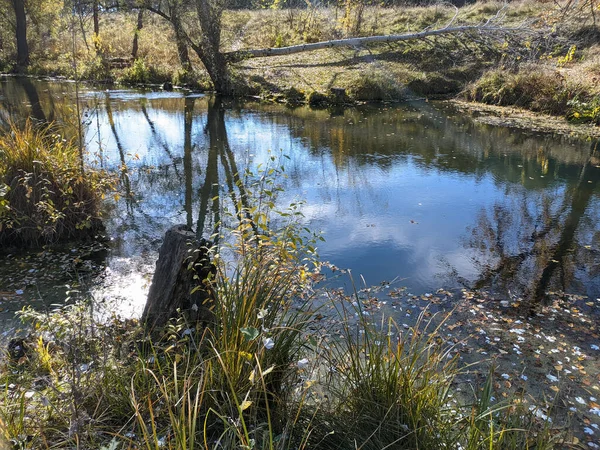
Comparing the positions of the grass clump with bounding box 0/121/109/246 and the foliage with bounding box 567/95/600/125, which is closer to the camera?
the grass clump with bounding box 0/121/109/246

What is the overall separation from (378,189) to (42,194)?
5685 mm

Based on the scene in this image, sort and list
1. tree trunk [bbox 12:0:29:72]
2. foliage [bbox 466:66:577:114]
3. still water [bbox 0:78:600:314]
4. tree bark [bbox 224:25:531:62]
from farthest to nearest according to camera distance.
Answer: tree trunk [bbox 12:0:29:72]
tree bark [bbox 224:25:531:62]
foliage [bbox 466:66:577:114]
still water [bbox 0:78:600:314]

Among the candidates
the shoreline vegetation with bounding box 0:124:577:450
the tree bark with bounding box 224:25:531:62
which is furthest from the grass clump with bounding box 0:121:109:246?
the tree bark with bounding box 224:25:531:62

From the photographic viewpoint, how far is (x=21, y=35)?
2600 centimetres

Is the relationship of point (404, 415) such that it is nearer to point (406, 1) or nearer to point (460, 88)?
point (460, 88)

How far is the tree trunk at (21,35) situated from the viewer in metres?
25.5

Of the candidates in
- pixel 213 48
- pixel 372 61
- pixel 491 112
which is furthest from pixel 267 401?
pixel 372 61

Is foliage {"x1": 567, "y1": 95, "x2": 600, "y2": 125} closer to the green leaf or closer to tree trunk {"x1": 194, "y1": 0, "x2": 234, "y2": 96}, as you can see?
tree trunk {"x1": 194, "y1": 0, "x2": 234, "y2": 96}

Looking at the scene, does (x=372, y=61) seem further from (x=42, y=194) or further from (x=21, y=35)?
(x=21, y=35)

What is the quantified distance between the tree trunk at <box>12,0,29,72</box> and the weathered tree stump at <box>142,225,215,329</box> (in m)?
28.7

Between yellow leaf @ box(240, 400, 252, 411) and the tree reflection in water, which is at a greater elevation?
yellow leaf @ box(240, 400, 252, 411)

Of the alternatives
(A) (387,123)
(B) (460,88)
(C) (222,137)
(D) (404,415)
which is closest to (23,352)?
(D) (404,415)

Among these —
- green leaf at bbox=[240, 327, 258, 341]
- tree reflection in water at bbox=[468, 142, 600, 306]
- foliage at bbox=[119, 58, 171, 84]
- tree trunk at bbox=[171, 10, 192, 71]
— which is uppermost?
tree trunk at bbox=[171, 10, 192, 71]

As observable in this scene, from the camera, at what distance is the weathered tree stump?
11.1 feet
